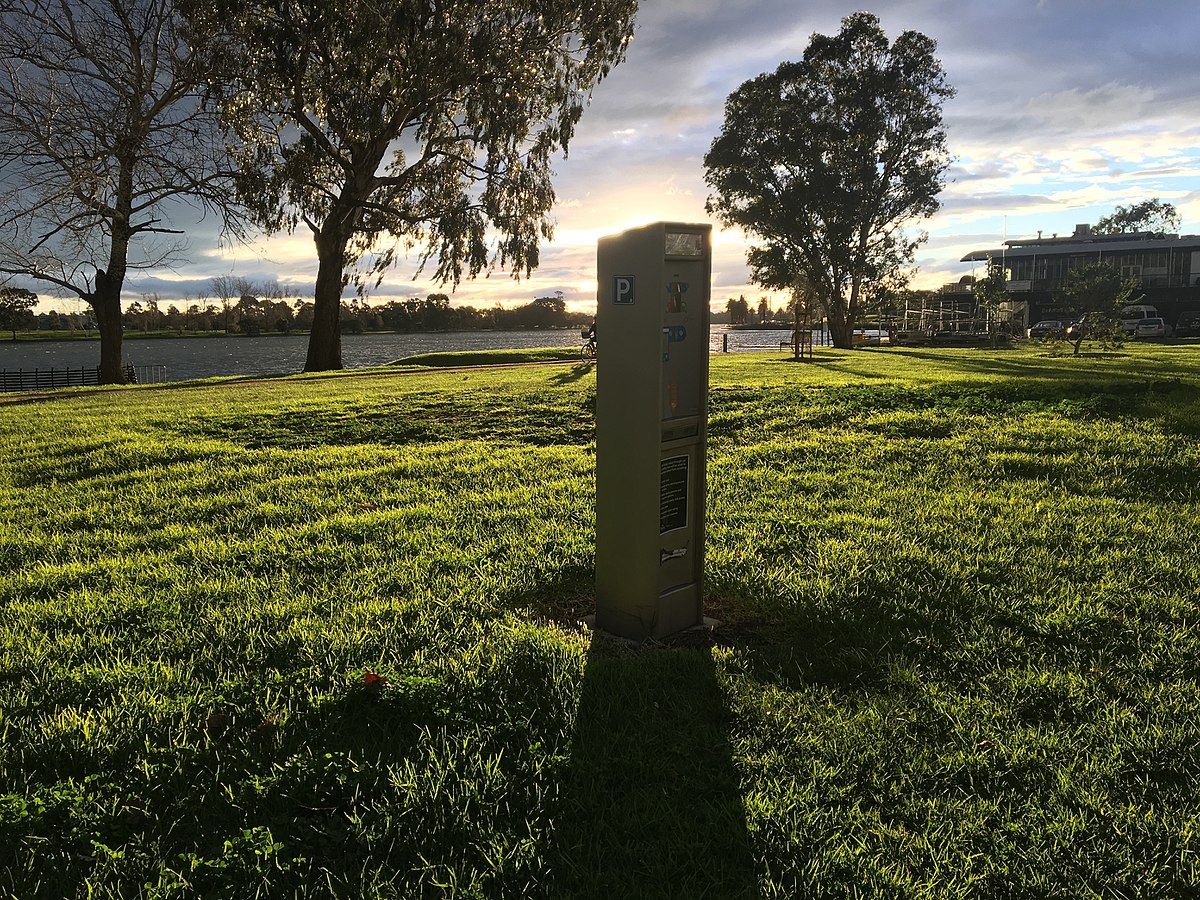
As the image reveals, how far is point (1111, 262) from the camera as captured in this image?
85.1 m

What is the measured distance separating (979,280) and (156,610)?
80.0 meters

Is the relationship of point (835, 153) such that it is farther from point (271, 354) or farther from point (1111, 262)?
point (271, 354)

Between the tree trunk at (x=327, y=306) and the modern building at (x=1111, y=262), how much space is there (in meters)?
70.2

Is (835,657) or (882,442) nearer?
(835,657)

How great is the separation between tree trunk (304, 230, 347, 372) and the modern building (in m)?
70.2

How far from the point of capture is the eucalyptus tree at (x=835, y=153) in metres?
37.0

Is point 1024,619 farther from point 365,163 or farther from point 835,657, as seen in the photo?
point 365,163

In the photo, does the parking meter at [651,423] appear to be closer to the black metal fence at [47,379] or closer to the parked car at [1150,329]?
the black metal fence at [47,379]

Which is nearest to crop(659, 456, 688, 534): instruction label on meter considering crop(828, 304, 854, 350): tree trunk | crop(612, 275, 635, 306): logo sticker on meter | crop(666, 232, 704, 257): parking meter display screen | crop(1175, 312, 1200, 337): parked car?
crop(612, 275, 635, 306): logo sticker on meter

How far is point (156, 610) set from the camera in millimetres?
3869

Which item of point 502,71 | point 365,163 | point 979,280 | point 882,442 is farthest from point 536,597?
point 979,280

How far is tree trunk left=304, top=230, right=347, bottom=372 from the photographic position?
2498 cm

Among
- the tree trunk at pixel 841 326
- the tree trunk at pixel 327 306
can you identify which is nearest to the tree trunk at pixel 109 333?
the tree trunk at pixel 327 306

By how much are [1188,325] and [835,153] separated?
46.0 m
